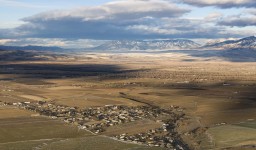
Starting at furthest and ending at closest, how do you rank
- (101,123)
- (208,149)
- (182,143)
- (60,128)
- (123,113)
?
(123,113)
(101,123)
(60,128)
(182,143)
(208,149)

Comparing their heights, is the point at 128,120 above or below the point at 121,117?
below

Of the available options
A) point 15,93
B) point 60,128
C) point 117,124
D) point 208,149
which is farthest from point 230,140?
point 15,93

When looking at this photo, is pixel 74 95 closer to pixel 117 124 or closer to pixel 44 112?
pixel 44 112

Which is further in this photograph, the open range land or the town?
the town

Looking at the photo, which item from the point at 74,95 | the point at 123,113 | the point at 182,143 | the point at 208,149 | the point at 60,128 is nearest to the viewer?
the point at 208,149

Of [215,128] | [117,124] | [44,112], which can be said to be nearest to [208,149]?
[215,128]

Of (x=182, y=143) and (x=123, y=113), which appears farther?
(x=123, y=113)

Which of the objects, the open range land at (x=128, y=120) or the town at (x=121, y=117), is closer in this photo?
the open range land at (x=128, y=120)

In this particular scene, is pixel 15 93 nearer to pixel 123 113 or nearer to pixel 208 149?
pixel 123 113

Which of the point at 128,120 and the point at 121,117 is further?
the point at 121,117
